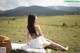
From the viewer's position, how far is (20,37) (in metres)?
3.66

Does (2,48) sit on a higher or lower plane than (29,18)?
lower

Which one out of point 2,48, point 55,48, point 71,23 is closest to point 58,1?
point 71,23

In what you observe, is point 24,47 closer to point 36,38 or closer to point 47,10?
point 36,38

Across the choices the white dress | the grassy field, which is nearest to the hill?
the grassy field

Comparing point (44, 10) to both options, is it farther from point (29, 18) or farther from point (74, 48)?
point (74, 48)

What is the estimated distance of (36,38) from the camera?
11.8ft

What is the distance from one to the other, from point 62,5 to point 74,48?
563mm

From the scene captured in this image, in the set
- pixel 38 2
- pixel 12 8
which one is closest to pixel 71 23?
pixel 38 2

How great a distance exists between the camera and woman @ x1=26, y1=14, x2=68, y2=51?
3574 millimetres

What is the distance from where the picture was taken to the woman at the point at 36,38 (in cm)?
357

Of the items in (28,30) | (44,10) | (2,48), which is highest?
(44,10)

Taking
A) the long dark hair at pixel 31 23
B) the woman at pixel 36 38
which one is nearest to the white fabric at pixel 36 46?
the woman at pixel 36 38

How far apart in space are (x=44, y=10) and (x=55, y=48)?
1.65 ft

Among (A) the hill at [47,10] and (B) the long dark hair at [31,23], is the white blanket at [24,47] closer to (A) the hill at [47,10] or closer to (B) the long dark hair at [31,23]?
(B) the long dark hair at [31,23]
